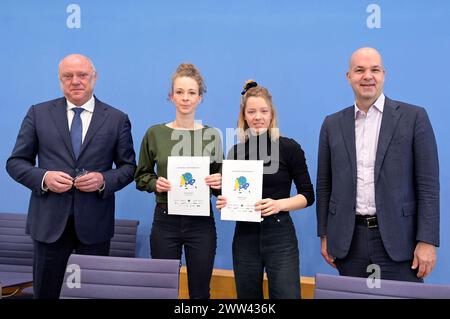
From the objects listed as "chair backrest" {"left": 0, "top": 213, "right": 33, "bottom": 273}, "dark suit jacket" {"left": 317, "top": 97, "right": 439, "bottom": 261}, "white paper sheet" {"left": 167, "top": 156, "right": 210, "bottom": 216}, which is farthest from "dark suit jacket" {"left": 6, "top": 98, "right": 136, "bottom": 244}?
"dark suit jacket" {"left": 317, "top": 97, "right": 439, "bottom": 261}

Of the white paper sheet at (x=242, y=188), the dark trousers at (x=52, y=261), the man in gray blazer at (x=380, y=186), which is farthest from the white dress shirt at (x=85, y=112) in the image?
the man in gray blazer at (x=380, y=186)

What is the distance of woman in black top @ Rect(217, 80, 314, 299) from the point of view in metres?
2.36

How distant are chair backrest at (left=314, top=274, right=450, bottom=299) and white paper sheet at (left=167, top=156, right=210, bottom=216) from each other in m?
0.83

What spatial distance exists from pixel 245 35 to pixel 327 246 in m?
1.87

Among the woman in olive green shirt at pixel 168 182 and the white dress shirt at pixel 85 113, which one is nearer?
the woman in olive green shirt at pixel 168 182

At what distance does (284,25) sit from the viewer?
135 inches

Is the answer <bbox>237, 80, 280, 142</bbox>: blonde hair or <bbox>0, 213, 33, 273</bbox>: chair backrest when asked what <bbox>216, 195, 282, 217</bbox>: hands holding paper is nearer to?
<bbox>237, 80, 280, 142</bbox>: blonde hair

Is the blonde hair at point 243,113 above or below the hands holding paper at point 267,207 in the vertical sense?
above

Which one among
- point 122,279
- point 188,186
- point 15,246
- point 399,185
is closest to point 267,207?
point 188,186

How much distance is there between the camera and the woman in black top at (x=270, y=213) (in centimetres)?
236

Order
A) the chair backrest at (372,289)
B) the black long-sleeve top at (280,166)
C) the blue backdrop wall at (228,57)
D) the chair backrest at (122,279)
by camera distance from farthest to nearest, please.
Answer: the blue backdrop wall at (228,57)
the black long-sleeve top at (280,166)
the chair backrest at (122,279)
the chair backrest at (372,289)

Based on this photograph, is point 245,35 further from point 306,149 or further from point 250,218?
point 250,218

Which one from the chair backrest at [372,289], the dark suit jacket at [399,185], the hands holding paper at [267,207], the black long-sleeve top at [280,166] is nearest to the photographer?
the chair backrest at [372,289]

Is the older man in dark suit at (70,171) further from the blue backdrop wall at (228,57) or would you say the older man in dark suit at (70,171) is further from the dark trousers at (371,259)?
the dark trousers at (371,259)
